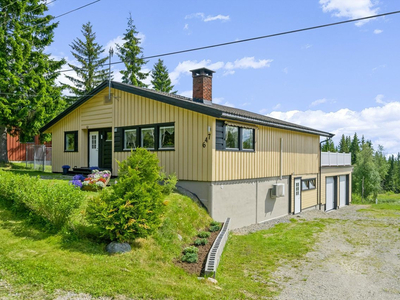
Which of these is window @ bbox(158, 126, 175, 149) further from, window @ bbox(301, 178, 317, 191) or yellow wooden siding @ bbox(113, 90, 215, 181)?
window @ bbox(301, 178, 317, 191)

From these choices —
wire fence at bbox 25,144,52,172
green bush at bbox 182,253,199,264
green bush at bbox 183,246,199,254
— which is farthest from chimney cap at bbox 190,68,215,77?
wire fence at bbox 25,144,52,172

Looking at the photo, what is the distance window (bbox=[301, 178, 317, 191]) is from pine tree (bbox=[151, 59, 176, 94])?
2697cm

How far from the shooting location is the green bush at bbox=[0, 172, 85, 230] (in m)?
6.88

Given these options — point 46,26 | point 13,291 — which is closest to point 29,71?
point 46,26

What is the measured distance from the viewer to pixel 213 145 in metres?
10.7

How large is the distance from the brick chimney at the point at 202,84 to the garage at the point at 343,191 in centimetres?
1433

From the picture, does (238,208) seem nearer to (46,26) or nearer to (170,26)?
(170,26)

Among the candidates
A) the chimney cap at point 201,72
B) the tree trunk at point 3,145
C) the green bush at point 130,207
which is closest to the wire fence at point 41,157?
the tree trunk at point 3,145

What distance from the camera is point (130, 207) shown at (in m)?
6.58

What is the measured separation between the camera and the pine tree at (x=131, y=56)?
3416cm

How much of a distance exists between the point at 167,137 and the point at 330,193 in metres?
14.2

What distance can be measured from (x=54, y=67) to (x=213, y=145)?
1692 cm

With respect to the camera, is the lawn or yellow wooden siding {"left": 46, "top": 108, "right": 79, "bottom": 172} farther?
yellow wooden siding {"left": 46, "top": 108, "right": 79, "bottom": 172}

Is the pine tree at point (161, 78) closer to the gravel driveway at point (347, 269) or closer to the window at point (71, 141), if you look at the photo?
the window at point (71, 141)
